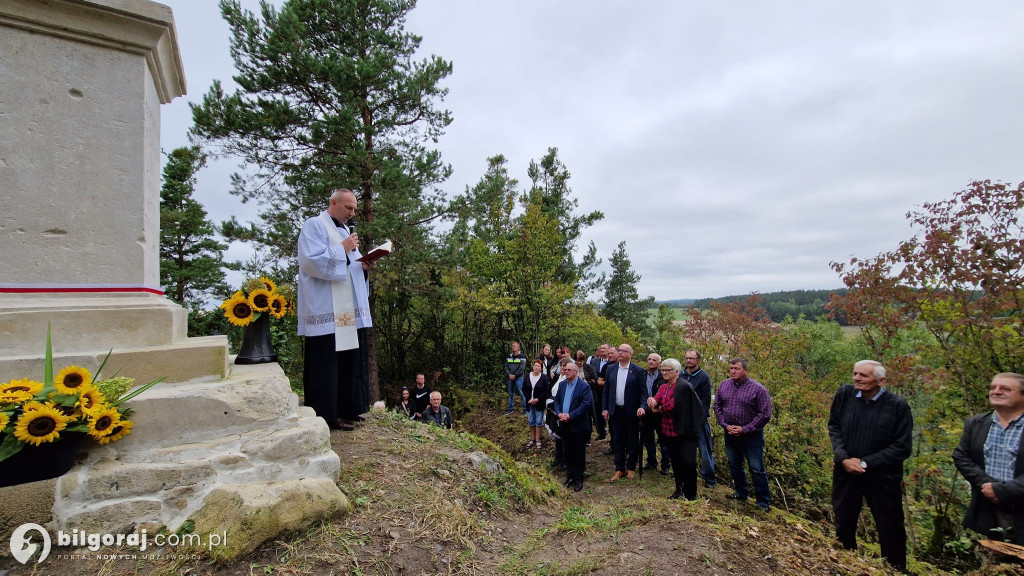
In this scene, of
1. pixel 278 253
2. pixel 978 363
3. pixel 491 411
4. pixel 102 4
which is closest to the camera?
pixel 102 4

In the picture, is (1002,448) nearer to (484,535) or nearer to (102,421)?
(484,535)

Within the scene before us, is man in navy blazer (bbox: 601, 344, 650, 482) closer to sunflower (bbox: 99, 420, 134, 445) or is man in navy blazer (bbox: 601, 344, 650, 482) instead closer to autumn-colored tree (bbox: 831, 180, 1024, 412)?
autumn-colored tree (bbox: 831, 180, 1024, 412)

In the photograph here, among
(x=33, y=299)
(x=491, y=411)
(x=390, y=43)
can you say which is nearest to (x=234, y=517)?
(x=33, y=299)

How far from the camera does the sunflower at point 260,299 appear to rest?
3.57 metres

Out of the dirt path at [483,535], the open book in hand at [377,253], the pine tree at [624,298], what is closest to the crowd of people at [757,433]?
the dirt path at [483,535]

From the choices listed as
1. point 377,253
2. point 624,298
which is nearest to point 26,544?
point 377,253

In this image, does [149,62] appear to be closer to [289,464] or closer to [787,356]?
[289,464]

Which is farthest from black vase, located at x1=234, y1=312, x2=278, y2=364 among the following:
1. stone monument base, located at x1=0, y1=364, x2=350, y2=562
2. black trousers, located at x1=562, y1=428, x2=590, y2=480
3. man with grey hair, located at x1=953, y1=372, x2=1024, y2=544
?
man with grey hair, located at x1=953, y1=372, x2=1024, y2=544

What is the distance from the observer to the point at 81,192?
296 centimetres

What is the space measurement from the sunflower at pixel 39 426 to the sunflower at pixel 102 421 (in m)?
0.11

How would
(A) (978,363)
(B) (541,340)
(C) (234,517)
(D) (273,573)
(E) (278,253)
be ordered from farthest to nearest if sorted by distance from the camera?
1. (B) (541,340)
2. (E) (278,253)
3. (A) (978,363)
4. (C) (234,517)
5. (D) (273,573)

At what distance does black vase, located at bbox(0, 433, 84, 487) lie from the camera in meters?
2.29

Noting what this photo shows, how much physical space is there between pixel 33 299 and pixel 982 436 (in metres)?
6.26

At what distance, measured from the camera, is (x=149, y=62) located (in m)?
3.33
